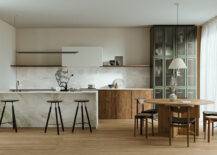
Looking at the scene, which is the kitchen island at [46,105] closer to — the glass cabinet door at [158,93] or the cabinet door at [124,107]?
the cabinet door at [124,107]

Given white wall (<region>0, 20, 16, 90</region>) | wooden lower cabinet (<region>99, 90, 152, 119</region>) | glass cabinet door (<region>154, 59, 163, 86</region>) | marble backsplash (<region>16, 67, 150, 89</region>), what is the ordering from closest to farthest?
white wall (<region>0, 20, 16, 90</region>)
wooden lower cabinet (<region>99, 90, 152, 119</region>)
glass cabinet door (<region>154, 59, 163, 86</region>)
marble backsplash (<region>16, 67, 150, 89</region>)

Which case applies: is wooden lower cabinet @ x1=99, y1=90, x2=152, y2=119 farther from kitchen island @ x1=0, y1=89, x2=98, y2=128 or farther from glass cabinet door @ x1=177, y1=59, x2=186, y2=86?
kitchen island @ x1=0, y1=89, x2=98, y2=128

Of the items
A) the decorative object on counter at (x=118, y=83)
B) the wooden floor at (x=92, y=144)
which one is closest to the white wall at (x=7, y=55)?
the wooden floor at (x=92, y=144)

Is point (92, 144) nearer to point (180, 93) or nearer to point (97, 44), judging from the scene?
point (180, 93)

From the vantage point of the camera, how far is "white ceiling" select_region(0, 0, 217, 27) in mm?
6461

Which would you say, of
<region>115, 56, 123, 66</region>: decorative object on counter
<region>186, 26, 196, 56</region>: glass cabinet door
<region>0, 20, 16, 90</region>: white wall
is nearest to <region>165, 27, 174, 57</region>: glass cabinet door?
<region>186, 26, 196, 56</region>: glass cabinet door

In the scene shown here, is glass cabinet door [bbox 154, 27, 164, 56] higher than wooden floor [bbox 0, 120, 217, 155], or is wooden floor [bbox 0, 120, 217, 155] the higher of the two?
glass cabinet door [bbox 154, 27, 164, 56]

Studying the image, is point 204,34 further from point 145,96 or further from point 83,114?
point 83,114

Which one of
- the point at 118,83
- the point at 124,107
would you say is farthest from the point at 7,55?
the point at 124,107

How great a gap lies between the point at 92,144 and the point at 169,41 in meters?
4.38

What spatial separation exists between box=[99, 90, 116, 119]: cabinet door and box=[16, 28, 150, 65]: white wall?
115 centimetres

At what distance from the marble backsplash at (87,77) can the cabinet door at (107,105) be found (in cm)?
62

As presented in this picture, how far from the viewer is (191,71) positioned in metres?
9.10

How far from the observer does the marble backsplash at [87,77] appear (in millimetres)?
9570
